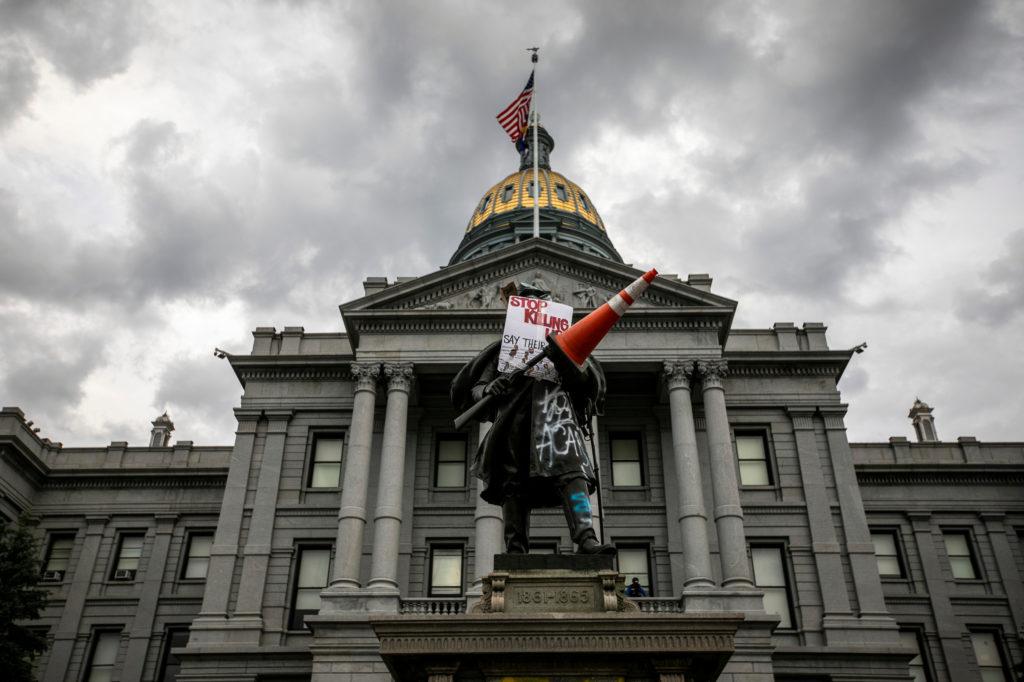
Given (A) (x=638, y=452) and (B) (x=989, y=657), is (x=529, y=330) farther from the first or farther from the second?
(B) (x=989, y=657)

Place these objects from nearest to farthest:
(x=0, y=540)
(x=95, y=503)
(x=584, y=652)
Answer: (x=584, y=652) < (x=0, y=540) < (x=95, y=503)

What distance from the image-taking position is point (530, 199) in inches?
2387

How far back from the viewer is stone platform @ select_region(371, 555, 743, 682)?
Answer: 6832 mm

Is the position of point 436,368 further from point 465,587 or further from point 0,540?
point 0,540

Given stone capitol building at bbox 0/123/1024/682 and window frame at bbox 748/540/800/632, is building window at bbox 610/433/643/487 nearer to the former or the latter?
stone capitol building at bbox 0/123/1024/682

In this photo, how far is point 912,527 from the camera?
3519 cm

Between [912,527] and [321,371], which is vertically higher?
[321,371]

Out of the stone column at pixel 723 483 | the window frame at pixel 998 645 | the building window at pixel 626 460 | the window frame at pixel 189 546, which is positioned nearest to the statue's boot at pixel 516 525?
the stone column at pixel 723 483

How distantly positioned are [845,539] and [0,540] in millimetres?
27285

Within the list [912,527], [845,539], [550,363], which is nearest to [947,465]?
[912,527]

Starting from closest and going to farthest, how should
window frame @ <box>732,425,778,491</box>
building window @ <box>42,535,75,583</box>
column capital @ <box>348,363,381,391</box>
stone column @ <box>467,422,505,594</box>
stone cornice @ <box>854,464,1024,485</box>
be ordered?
stone column @ <box>467,422,505,594</box>, column capital @ <box>348,363,381,391</box>, window frame @ <box>732,425,778,491</box>, building window @ <box>42,535,75,583</box>, stone cornice @ <box>854,464,1024,485</box>

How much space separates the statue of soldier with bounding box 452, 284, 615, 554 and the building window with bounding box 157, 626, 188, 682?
2911 cm

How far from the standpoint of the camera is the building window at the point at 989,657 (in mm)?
33031

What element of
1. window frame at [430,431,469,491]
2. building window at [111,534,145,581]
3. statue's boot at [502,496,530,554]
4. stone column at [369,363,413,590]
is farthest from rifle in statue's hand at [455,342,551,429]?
building window at [111,534,145,581]
